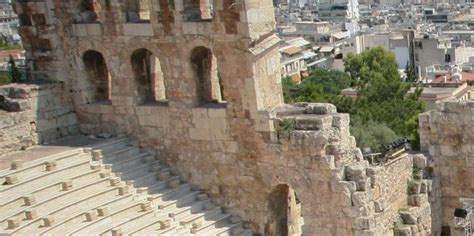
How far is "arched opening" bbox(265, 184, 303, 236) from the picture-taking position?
20.0 meters

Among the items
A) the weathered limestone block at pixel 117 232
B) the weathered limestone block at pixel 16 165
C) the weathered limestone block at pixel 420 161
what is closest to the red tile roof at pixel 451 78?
the weathered limestone block at pixel 420 161

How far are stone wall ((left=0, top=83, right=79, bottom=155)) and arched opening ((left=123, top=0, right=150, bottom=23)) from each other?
3.29 metres

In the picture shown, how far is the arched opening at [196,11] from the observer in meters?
20.2

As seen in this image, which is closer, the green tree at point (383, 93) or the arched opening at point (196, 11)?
the arched opening at point (196, 11)

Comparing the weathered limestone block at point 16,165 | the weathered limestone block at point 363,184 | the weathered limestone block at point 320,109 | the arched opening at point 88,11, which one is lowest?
the weathered limestone block at point 363,184

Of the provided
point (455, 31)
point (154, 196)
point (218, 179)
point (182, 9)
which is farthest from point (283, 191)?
point (455, 31)

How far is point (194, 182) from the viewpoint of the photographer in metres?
21.0

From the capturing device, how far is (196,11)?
20344 millimetres

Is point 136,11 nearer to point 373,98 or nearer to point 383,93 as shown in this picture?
point 373,98

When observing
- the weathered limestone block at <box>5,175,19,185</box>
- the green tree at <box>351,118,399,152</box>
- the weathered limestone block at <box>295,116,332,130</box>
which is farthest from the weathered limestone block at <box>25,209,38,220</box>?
the green tree at <box>351,118,399,152</box>

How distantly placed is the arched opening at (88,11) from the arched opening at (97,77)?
0.94 metres

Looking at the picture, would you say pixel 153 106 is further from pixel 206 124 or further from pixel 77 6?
pixel 77 6

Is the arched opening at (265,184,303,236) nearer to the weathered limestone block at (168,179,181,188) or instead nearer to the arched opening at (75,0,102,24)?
the weathered limestone block at (168,179,181,188)

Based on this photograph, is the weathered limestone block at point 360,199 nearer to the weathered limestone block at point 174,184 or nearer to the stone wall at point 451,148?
the stone wall at point 451,148
